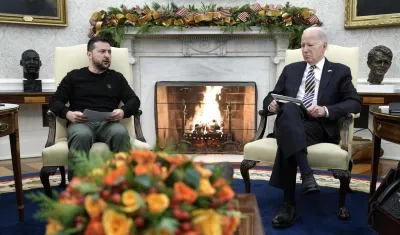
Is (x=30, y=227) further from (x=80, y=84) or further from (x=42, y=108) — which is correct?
(x=42, y=108)

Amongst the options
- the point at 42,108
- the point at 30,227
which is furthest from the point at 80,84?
the point at 42,108

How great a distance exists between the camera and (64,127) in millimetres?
3143

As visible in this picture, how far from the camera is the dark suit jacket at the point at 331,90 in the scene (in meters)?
2.80

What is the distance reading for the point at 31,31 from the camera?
4.66 meters

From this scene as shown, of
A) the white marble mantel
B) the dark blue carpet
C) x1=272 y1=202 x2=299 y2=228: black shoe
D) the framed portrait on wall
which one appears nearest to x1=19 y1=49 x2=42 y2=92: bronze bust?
the framed portrait on wall

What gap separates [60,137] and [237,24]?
89.9 inches

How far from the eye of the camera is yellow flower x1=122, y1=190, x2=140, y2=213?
91 centimetres

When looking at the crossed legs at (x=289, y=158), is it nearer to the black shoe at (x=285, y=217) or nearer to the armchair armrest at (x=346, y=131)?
the black shoe at (x=285, y=217)

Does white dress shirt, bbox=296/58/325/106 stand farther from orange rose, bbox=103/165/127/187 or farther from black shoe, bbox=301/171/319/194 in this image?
orange rose, bbox=103/165/127/187

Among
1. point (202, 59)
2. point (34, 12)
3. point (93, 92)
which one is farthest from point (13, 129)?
point (202, 59)

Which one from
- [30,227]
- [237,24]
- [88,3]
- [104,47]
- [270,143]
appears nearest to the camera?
[30,227]

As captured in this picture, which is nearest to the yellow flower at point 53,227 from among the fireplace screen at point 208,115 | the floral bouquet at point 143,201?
the floral bouquet at point 143,201

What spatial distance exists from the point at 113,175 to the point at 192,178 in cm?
19

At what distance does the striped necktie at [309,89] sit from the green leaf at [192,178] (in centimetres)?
212
